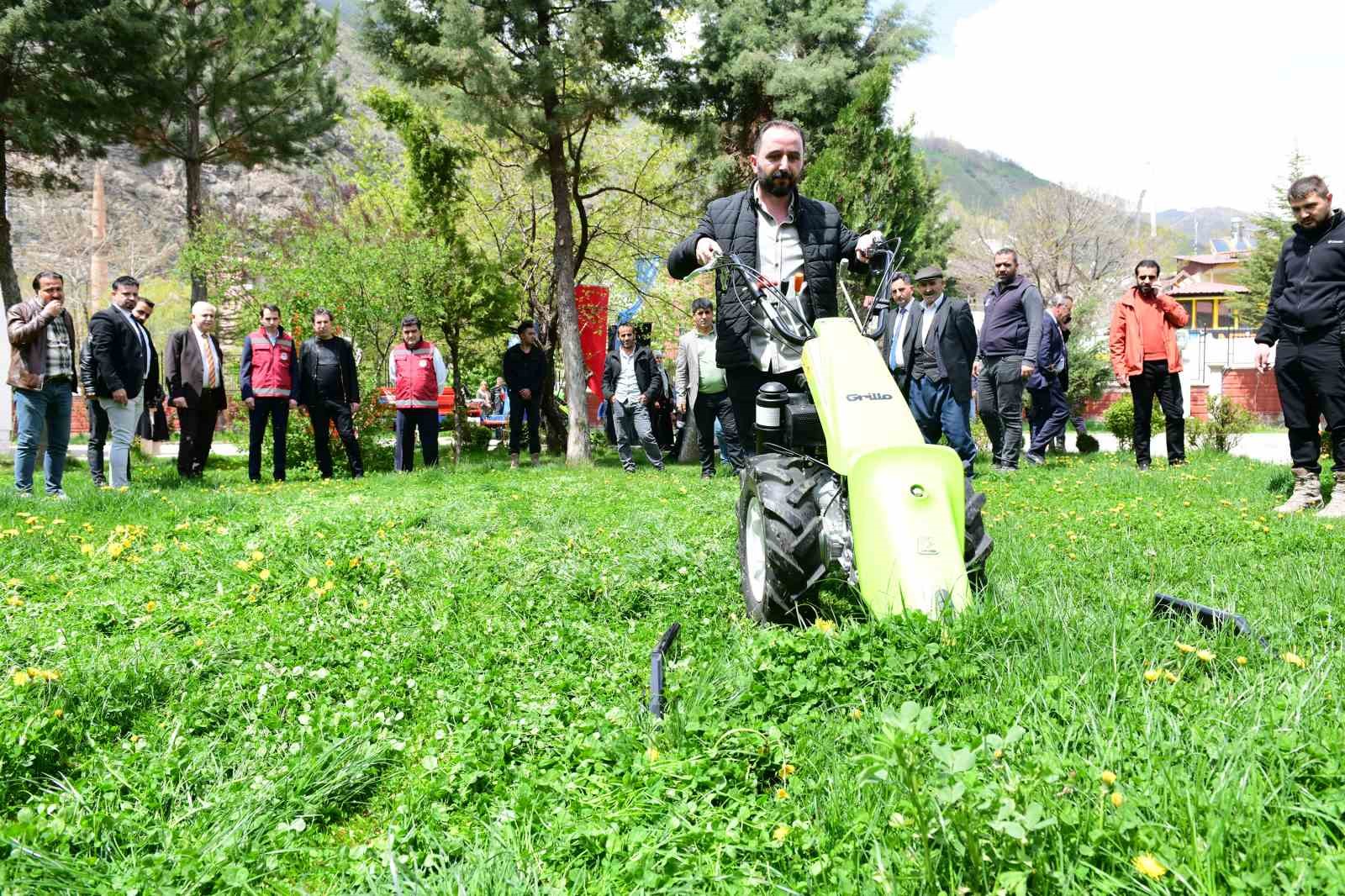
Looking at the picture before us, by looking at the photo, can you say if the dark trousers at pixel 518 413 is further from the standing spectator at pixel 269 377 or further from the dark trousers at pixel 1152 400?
the dark trousers at pixel 1152 400

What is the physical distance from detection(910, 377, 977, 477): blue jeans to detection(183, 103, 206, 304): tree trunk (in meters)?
13.5

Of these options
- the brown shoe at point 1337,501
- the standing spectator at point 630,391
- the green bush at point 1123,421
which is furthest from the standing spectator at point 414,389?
the green bush at point 1123,421

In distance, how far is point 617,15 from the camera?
11812 millimetres

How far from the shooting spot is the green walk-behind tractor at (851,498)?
117 inches

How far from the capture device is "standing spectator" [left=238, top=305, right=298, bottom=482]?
33.8 feet

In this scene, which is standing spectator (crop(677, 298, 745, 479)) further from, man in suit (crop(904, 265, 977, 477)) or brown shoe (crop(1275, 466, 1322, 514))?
brown shoe (crop(1275, 466, 1322, 514))

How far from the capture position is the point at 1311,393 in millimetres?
6039

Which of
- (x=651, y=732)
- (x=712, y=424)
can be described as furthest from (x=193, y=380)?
(x=651, y=732)

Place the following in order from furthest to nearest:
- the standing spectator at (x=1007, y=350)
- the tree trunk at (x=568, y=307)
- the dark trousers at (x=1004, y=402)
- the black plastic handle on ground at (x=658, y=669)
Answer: the tree trunk at (x=568, y=307)
the dark trousers at (x=1004, y=402)
the standing spectator at (x=1007, y=350)
the black plastic handle on ground at (x=658, y=669)

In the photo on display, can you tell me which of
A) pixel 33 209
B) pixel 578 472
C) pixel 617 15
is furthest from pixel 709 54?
pixel 33 209

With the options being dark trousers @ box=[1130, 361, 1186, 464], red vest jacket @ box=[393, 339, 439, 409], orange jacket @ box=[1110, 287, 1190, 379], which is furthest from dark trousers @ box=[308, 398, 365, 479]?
dark trousers @ box=[1130, 361, 1186, 464]

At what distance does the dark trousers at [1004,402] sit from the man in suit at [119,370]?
27.7ft

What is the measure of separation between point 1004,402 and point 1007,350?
54cm

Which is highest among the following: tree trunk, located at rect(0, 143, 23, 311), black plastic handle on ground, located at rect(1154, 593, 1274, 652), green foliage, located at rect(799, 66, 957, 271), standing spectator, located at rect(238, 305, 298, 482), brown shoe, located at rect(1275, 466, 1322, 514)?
green foliage, located at rect(799, 66, 957, 271)
